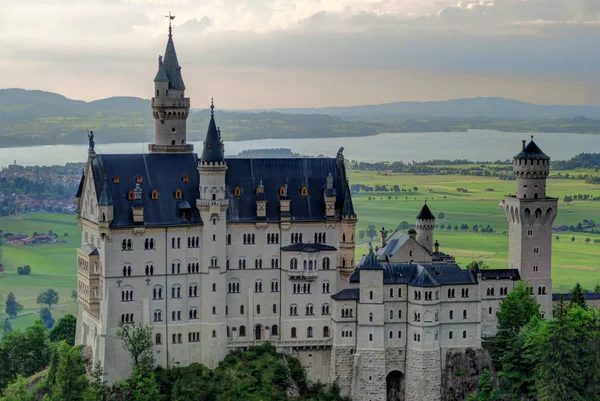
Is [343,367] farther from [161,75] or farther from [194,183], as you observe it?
[161,75]

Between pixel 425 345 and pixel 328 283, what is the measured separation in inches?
397

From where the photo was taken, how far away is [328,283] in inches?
3826

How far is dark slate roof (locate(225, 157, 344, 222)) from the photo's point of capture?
96.6 meters

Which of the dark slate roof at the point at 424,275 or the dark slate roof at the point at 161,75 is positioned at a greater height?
the dark slate roof at the point at 161,75

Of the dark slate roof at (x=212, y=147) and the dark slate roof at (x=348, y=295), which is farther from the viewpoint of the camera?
the dark slate roof at (x=348, y=295)

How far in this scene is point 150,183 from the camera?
9406cm

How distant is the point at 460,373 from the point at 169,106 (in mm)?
36580

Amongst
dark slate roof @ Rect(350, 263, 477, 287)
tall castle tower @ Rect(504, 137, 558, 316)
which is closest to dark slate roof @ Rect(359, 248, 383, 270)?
dark slate roof @ Rect(350, 263, 477, 287)

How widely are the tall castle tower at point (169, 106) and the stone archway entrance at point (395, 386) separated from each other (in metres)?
28.8

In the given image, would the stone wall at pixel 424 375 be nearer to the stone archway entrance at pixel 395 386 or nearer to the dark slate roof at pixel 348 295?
the stone archway entrance at pixel 395 386

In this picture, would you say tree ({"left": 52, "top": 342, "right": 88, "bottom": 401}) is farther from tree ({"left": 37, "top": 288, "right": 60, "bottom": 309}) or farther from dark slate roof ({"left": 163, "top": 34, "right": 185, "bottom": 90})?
tree ({"left": 37, "top": 288, "right": 60, "bottom": 309})

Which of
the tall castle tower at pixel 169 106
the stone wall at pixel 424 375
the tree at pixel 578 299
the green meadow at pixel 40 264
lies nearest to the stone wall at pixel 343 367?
the stone wall at pixel 424 375

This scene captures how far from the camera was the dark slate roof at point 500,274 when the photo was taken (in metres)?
101

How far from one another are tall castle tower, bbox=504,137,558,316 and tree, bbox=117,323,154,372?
1418 inches
